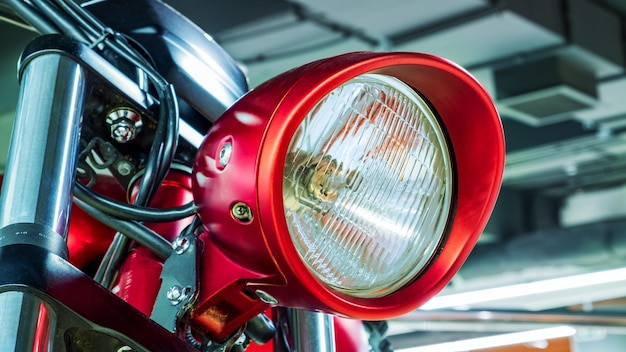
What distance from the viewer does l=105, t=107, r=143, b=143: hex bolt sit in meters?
0.56

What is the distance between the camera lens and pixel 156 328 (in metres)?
0.44

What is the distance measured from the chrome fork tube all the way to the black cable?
0.04 meters

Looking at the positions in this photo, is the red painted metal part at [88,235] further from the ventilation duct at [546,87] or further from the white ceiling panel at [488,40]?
the ventilation duct at [546,87]

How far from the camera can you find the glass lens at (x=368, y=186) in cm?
46

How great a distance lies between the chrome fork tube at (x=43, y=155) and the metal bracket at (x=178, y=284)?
→ 6 centimetres

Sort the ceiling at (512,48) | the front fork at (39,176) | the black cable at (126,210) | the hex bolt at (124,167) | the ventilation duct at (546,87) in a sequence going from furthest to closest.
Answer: the ventilation duct at (546,87) → the ceiling at (512,48) → the hex bolt at (124,167) → the black cable at (126,210) → the front fork at (39,176)

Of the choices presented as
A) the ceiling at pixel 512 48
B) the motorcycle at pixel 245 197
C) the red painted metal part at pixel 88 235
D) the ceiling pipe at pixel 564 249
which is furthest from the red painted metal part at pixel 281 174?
the ceiling pipe at pixel 564 249

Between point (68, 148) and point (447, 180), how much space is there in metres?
0.20

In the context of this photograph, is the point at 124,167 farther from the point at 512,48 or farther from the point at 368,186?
the point at 512,48

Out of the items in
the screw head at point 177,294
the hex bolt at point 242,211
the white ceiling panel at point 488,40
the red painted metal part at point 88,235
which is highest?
the white ceiling panel at point 488,40

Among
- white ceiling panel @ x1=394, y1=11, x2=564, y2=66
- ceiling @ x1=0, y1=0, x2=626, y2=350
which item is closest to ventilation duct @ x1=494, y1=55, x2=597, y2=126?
ceiling @ x1=0, y1=0, x2=626, y2=350

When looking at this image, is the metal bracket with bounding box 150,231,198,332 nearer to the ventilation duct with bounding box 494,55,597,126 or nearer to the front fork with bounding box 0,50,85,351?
the front fork with bounding box 0,50,85,351

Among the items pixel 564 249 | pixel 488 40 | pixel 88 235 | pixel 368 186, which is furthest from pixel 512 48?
pixel 368 186

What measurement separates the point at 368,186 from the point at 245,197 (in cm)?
9
